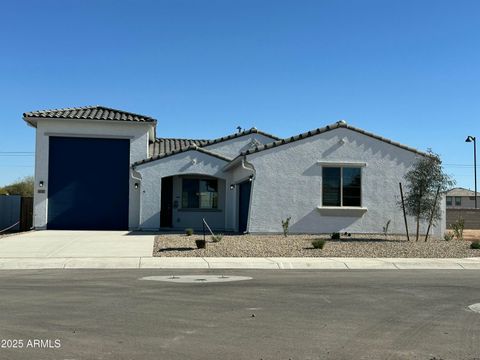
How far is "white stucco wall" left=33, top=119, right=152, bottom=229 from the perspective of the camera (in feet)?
88.3

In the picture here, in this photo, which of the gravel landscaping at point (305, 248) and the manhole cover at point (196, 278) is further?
the gravel landscaping at point (305, 248)

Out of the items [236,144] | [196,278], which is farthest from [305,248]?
[236,144]

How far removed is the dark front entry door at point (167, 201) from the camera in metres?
28.4

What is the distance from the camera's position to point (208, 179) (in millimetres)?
28656

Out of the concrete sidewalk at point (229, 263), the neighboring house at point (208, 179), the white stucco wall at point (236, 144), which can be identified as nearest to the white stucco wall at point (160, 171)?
the neighboring house at point (208, 179)

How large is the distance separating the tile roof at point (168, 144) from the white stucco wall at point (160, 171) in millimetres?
3448

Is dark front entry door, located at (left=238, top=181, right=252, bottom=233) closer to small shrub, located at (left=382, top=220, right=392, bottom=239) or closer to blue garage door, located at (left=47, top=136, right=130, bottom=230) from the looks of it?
blue garage door, located at (left=47, top=136, right=130, bottom=230)

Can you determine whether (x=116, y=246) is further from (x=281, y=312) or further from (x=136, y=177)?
(x=281, y=312)

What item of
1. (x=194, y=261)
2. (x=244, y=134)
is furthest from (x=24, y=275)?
(x=244, y=134)

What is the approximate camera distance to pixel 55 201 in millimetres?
27156

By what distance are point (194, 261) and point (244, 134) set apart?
56.2 ft

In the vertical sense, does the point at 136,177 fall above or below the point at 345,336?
above

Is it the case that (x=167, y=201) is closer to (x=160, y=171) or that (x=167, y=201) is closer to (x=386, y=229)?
(x=160, y=171)

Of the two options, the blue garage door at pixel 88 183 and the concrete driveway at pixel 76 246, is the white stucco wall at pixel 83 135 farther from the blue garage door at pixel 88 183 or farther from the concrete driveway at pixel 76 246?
the concrete driveway at pixel 76 246
